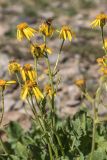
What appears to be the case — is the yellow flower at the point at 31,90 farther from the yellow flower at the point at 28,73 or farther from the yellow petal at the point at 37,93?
the yellow flower at the point at 28,73

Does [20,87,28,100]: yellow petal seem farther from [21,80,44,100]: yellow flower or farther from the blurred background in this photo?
the blurred background

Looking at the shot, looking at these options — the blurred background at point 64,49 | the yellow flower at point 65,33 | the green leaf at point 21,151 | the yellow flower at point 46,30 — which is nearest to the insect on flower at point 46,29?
the yellow flower at point 46,30

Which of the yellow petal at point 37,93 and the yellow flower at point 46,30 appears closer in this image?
the yellow petal at point 37,93

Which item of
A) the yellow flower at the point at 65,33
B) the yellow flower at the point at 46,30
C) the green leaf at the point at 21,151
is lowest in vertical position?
the green leaf at the point at 21,151

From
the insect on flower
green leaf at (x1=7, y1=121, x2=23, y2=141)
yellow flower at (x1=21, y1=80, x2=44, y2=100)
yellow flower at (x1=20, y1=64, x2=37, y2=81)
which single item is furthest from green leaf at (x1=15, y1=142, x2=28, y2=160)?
the insect on flower

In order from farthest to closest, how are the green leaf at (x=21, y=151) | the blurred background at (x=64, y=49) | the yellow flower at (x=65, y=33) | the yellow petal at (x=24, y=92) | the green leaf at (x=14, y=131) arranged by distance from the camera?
the blurred background at (x=64, y=49) < the green leaf at (x=14, y=131) < the green leaf at (x=21, y=151) < the yellow flower at (x=65, y=33) < the yellow petal at (x=24, y=92)

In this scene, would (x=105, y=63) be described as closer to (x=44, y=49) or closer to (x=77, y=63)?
(x=44, y=49)

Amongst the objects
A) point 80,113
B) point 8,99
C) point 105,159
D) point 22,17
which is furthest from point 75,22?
point 105,159

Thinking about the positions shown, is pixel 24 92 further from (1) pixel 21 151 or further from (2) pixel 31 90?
(1) pixel 21 151

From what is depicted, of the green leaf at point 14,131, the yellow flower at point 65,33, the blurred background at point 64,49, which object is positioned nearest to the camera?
the yellow flower at point 65,33
